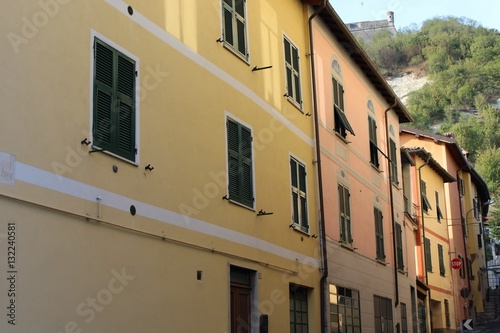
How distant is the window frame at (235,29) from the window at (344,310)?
236 inches

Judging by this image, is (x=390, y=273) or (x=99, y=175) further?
(x=390, y=273)

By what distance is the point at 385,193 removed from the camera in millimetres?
23578

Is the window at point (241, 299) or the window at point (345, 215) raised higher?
the window at point (345, 215)

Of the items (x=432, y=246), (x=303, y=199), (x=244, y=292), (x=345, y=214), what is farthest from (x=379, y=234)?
(x=432, y=246)

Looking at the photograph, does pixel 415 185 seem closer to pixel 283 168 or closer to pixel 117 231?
pixel 283 168

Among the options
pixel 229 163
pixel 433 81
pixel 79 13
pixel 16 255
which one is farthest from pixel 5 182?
pixel 433 81

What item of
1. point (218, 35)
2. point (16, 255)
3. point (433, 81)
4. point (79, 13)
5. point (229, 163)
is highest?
point (433, 81)

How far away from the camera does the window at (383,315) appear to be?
68.9 ft

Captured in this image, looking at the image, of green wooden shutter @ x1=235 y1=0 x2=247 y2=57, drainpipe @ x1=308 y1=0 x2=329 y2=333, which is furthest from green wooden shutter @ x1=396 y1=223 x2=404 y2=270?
green wooden shutter @ x1=235 y1=0 x2=247 y2=57

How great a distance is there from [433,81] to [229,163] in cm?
11839

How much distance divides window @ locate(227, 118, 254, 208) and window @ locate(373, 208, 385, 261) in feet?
28.8

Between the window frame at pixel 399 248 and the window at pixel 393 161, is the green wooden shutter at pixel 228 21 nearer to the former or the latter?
the window at pixel 393 161

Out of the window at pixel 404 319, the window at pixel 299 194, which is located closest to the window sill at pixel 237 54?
the window at pixel 299 194

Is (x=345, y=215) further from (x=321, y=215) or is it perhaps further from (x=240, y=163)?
(x=240, y=163)
